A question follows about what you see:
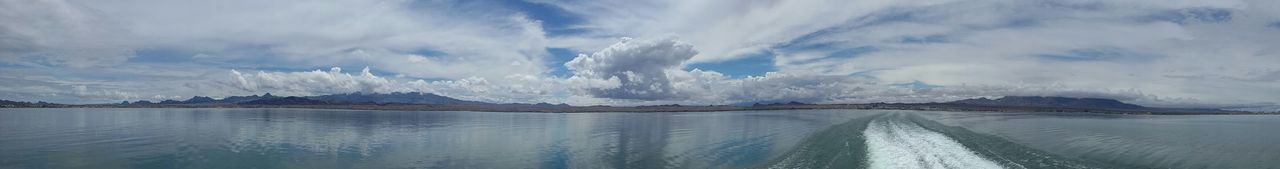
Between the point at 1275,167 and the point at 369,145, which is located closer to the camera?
the point at 1275,167

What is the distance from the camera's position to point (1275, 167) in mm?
22766

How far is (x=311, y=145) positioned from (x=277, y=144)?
5.59 feet

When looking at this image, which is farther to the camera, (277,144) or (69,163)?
(277,144)

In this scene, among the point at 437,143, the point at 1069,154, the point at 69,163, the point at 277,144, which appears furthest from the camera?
the point at 437,143

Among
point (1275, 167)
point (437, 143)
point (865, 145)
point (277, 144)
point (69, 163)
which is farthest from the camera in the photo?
point (437, 143)

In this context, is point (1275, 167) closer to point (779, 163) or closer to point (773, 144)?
point (779, 163)

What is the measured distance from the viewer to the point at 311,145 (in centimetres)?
3312

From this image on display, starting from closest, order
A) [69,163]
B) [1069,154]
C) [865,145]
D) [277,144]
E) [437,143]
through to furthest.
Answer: [69,163]
[1069,154]
[865,145]
[277,144]
[437,143]

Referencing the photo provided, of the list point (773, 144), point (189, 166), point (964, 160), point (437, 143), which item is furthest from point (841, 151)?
point (189, 166)

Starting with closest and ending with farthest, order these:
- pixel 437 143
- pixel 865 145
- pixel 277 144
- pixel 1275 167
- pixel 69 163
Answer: pixel 1275 167
pixel 69 163
pixel 865 145
pixel 277 144
pixel 437 143

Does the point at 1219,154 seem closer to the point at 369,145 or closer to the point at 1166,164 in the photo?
the point at 1166,164

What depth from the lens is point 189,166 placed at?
23.9 meters

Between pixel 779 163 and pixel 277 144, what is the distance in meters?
23.9

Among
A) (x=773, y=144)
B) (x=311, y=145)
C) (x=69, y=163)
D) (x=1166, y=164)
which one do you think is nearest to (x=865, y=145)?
(x=773, y=144)
